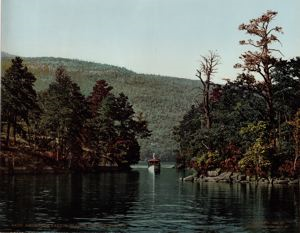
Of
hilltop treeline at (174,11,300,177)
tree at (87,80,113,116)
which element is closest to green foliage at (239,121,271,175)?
hilltop treeline at (174,11,300,177)

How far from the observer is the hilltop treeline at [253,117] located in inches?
732

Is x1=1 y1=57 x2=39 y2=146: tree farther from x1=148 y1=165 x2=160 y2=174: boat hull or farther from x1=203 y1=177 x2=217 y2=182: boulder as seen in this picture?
x1=203 y1=177 x2=217 y2=182: boulder

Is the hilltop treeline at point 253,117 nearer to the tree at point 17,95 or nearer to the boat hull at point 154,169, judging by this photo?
the boat hull at point 154,169

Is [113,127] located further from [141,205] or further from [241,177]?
[141,205]

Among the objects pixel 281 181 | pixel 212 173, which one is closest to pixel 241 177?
pixel 212 173

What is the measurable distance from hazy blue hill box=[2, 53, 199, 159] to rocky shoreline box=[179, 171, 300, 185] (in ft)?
13.8

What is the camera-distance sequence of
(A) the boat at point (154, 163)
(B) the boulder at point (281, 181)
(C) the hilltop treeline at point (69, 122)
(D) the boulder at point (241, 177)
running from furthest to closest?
(D) the boulder at point (241, 177) < (A) the boat at point (154, 163) < (B) the boulder at point (281, 181) < (C) the hilltop treeline at point (69, 122)

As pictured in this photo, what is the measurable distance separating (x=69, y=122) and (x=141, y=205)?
7.99 meters

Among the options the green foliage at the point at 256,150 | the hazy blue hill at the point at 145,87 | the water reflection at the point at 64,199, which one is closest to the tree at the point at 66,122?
the water reflection at the point at 64,199

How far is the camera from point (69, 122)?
2419 centimetres

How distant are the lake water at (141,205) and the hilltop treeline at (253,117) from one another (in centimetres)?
98

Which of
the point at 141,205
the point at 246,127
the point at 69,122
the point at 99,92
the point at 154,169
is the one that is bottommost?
the point at 141,205

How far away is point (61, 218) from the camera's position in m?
14.5

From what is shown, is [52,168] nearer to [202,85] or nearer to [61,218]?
[202,85]
